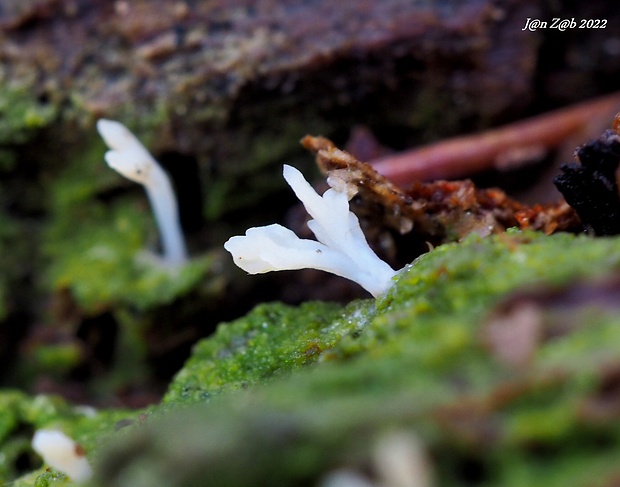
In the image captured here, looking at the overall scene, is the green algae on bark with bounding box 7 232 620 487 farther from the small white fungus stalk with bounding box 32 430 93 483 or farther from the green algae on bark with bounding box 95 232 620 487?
the small white fungus stalk with bounding box 32 430 93 483

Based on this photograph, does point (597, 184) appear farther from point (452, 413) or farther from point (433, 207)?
point (452, 413)

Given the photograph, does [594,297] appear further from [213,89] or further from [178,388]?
[213,89]

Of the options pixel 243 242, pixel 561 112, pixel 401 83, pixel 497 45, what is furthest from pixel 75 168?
pixel 561 112

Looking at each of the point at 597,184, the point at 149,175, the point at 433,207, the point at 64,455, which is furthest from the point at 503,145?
the point at 64,455

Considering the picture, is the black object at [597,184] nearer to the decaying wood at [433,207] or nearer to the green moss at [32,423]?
the decaying wood at [433,207]

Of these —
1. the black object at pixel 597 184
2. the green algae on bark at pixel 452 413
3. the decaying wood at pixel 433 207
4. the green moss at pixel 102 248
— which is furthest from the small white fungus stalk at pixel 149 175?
the green algae on bark at pixel 452 413

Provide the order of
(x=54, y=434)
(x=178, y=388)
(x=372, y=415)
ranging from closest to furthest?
(x=372, y=415) → (x=54, y=434) → (x=178, y=388)
